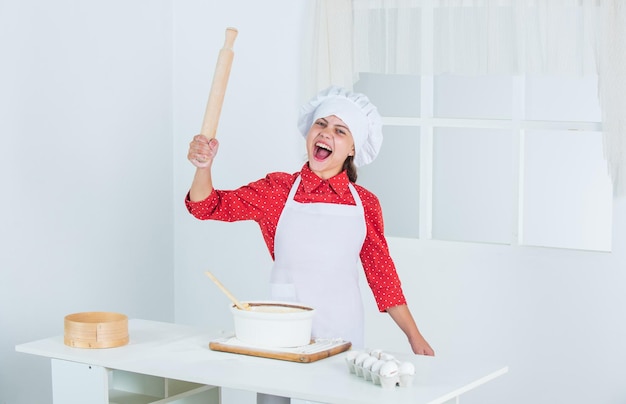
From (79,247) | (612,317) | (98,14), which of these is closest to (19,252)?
(79,247)

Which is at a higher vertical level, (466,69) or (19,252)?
(466,69)

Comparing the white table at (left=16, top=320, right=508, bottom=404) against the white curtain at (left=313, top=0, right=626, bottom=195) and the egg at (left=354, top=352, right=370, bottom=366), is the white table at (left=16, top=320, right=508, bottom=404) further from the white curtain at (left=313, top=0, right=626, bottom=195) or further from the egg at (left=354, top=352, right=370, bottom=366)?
the white curtain at (left=313, top=0, right=626, bottom=195)

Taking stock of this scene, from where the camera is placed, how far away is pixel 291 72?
15.1 ft

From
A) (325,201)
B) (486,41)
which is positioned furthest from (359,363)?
(486,41)

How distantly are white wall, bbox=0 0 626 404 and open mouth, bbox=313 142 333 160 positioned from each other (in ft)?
3.89

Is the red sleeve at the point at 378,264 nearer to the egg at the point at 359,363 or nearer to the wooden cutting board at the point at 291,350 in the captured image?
the wooden cutting board at the point at 291,350

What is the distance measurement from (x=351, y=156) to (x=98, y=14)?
158 centimetres

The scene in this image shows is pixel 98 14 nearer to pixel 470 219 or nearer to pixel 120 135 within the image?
pixel 120 135

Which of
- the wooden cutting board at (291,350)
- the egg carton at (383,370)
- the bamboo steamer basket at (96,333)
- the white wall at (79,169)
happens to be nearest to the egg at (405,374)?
the egg carton at (383,370)

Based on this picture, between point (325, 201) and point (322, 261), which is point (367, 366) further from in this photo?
point (325, 201)

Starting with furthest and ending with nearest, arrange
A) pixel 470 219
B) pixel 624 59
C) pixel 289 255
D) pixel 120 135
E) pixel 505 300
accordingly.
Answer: pixel 470 219
pixel 120 135
pixel 505 300
pixel 624 59
pixel 289 255

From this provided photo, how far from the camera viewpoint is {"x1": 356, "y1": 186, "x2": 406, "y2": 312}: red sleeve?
3246mm

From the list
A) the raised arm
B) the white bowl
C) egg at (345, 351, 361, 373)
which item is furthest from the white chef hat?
egg at (345, 351, 361, 373)

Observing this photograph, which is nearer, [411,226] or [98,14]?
[98,14]
